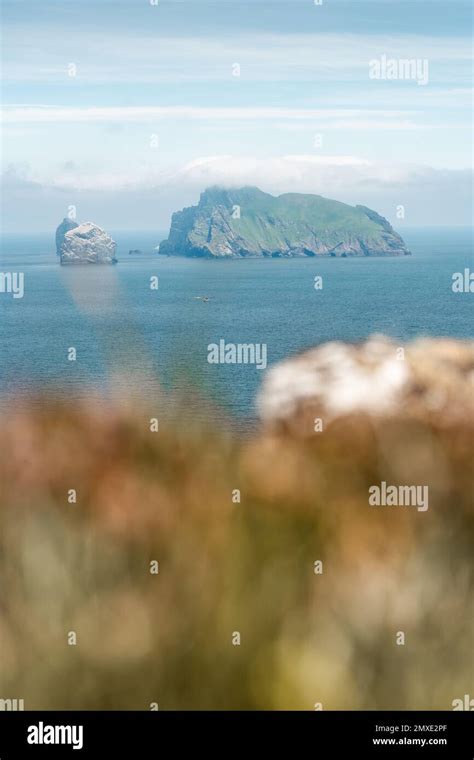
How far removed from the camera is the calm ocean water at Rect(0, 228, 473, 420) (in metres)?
64.6

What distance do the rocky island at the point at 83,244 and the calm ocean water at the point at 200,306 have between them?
5.23 ft

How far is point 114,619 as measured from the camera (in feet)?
50.8

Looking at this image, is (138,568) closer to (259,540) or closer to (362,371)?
(259,540)

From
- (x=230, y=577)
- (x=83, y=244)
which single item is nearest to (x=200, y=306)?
(x=83, y=244)

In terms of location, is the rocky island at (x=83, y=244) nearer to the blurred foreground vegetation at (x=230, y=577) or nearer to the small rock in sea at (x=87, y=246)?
the small rock in sea at (x=87, y=246)

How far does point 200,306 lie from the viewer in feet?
338

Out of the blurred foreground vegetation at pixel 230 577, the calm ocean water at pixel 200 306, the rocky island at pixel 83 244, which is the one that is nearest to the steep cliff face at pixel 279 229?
the calm ocean water at pixel 200 306

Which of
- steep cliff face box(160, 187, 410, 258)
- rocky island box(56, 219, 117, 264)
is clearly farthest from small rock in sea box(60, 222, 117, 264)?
steep cliff face box(160, 187, 410, 258)

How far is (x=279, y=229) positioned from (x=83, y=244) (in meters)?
49.2

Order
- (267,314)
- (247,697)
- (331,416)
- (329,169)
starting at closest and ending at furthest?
(247,697) < (331,416) < (267,314) < (329,169)

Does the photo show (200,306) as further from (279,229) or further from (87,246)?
(279,229)

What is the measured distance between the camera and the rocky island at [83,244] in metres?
131

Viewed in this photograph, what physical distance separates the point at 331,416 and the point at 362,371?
4.37ft
